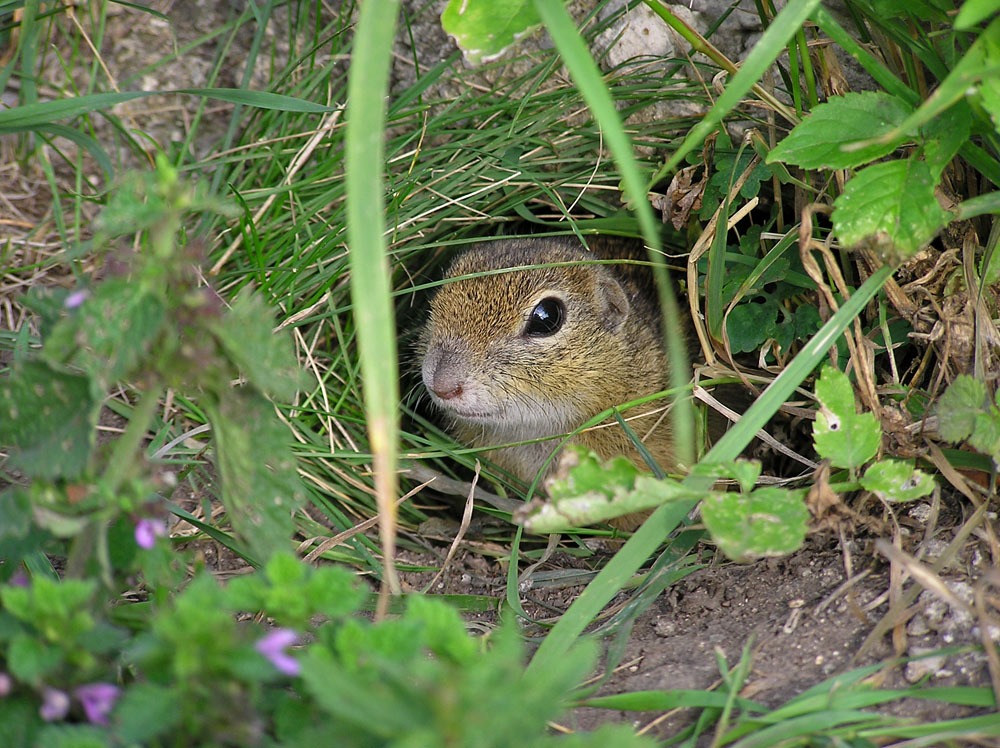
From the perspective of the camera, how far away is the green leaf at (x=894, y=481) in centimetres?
262

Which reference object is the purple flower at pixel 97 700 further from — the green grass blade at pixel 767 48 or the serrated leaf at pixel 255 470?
the green grass blade at pixel 767 48

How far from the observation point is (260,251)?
3.97 meters

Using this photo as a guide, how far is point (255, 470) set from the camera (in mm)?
2133

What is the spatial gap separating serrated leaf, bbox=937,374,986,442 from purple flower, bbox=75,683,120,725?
2.18 metres

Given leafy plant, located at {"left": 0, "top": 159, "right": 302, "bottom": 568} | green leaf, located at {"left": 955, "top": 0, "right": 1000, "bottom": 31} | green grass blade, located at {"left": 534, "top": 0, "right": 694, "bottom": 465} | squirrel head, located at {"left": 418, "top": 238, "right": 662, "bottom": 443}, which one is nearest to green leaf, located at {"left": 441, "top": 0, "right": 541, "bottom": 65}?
green grass blade, located at {"left": 534, "top": 0, "right": 694, "bottom": 465}

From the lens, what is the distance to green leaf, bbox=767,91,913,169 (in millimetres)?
2742

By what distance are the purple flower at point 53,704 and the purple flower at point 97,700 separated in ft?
0.10

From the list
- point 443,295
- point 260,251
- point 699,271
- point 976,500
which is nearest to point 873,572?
point 976,500

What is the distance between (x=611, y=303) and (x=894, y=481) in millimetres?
1992

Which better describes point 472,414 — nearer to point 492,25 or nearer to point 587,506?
point 587,506

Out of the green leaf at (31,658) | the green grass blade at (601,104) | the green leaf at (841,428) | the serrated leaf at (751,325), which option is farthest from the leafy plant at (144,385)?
the serrated leaf at (751,325)

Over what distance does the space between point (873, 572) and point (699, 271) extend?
158 cm

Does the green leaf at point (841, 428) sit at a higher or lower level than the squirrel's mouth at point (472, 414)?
higher

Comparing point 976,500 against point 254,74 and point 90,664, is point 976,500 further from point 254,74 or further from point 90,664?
point 254,74
